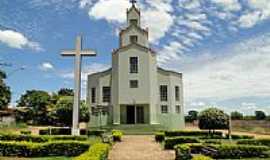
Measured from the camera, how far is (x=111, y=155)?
16.5 metres

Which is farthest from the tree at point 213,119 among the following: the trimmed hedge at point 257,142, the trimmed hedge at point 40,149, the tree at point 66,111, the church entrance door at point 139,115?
the church entrance door at point 139,115

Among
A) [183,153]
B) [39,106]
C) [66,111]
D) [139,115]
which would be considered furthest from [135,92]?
[39,106]

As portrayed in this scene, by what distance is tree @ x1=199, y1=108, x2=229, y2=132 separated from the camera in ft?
80.6

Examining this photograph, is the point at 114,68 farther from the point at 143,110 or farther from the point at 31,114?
the point at 31,114

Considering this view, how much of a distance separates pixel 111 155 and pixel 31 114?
45709 millimetres

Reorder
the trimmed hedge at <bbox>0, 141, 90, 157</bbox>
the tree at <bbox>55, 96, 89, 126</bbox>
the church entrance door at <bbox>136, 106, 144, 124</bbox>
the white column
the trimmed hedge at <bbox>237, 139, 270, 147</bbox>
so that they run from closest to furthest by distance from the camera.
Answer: the trimmed hedge at <bbox>0, 141, 90, 157</bbox> < the trimmed hedge at <bbox>237, 139, 270, 147</bbox> < the white column < the tree at <bbox>55, 96, 89, 126</bbox> < the church entrance door at <bbox>136, 106, 144, 124</bbox>

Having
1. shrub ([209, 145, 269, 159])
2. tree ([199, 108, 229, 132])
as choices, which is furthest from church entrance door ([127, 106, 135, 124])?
shrub ([209, 145, 269, 159])

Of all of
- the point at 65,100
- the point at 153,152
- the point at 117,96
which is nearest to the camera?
the point at 153,152

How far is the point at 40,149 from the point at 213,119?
13.6 metres

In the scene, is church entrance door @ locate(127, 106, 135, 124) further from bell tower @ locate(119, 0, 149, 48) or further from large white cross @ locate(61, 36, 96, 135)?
large white cross @ locate(61, 36, 96, 135)

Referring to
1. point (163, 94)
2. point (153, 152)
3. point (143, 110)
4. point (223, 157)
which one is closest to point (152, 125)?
point (143, 110)

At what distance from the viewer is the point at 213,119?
80.6 ft

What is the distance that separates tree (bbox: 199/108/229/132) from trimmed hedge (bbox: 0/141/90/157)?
450 inches

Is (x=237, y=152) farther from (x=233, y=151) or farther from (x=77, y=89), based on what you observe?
(x=77, y=89)
